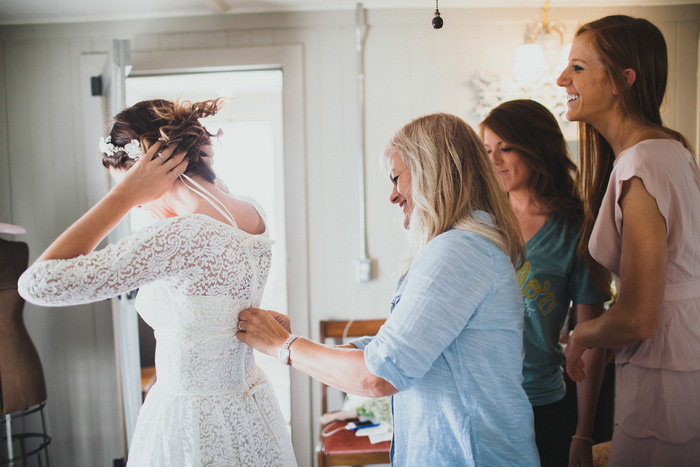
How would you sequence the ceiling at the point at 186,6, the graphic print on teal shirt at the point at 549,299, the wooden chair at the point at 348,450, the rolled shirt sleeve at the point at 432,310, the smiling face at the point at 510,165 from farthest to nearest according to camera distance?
the ceiling at the point at 186,6, the wooden chair at the point at 348,450, the smiling face at the point at 510,165, the graphic print on teal shirt at the point at 549,299, the rolled shirt sleeve at the point at 432,310

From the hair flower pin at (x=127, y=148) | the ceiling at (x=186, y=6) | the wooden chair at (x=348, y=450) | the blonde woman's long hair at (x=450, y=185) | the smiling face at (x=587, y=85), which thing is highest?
the ceiling at (x=186, y=6)

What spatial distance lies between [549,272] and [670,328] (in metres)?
0.33

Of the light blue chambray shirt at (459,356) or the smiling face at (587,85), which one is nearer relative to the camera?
the light blue chambray shirt at (459,356)

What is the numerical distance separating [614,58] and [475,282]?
66cm

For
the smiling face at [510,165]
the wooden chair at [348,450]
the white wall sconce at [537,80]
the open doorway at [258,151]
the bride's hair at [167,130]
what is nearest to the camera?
the bride's hair at [167,130]

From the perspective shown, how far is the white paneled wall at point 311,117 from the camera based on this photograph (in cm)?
267

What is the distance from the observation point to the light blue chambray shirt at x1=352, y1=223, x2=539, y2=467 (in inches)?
35.2

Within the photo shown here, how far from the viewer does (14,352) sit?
213 cm

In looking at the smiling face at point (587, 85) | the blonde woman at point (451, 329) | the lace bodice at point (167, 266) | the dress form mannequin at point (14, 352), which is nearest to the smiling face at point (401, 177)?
the blonde woman at point (451, 329)

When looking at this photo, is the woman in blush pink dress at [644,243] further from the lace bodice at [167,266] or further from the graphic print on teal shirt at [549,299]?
the lace bodice at [167,266]

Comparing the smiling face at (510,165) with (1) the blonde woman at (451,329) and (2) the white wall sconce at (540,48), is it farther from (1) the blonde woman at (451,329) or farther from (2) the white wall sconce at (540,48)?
(2) the white wall sconce at (540,48)

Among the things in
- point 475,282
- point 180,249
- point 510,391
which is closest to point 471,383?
→ point 510,391

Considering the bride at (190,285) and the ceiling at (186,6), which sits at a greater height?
the ceiling at (186,6)

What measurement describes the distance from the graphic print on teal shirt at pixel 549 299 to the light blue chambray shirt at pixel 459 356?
1.24 feet
